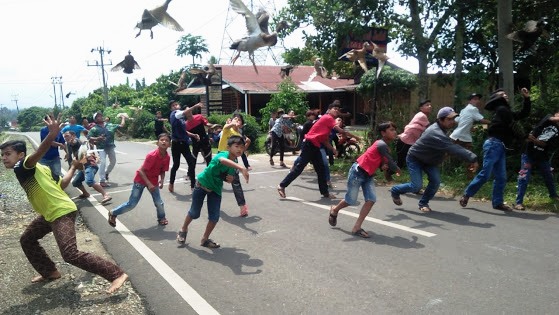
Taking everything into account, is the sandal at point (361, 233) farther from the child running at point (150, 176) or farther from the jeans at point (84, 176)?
the jeans at point (84, 176)

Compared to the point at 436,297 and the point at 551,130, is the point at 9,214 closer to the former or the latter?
the point at 436,297

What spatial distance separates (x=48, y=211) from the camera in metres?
4.15

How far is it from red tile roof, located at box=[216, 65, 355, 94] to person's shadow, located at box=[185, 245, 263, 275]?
20.0m

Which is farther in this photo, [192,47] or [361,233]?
[192,47]

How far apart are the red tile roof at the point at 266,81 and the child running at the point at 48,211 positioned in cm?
2076

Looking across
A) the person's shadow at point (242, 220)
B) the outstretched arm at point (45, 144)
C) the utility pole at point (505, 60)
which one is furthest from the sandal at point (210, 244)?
the utility pole at point (505, 60)

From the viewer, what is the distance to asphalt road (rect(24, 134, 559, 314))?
12.3 feet

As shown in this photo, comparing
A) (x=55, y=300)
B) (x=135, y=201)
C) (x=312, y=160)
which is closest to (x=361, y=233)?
(x=312, y=160)

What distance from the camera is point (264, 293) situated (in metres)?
Answer: 4.00

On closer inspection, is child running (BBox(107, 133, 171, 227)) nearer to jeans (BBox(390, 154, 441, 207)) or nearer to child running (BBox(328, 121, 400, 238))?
child running (BBox(328, 121, 400, 238))

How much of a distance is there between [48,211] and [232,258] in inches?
77.4

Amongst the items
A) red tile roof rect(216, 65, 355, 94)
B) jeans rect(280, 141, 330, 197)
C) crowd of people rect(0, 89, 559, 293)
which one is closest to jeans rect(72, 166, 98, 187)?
crowd of people rect(0, 89, 559, 293)

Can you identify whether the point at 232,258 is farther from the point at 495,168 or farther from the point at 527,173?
the point at 527,173

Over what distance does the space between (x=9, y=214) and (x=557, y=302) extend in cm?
828
